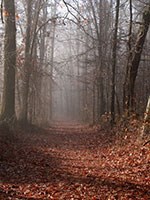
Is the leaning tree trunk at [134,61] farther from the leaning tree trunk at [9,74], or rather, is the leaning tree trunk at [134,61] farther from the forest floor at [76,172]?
the leaning tree trunk at [9,74]

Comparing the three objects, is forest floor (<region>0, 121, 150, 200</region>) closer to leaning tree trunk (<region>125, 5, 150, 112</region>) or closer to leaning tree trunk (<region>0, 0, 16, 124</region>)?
leaning tree trunk (<region>125, 5, 150, 112</region>)

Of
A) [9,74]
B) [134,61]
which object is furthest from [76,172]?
[9,74]

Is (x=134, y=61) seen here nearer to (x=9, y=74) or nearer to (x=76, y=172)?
(x=9, y=74)

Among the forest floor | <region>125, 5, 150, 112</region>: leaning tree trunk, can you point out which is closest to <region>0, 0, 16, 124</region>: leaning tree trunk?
the forest floor

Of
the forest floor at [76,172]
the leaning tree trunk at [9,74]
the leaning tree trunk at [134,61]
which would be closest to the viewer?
the forest floor at [76,172]

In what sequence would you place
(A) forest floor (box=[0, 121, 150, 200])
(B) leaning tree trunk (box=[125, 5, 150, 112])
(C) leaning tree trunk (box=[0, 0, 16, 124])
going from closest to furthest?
(A) forest floor (box=[0, 121, 150, 200]) < (B) leaning tree trunk (box=[125, 5, 150, 112]) < (C) leaning tree trunk (box=[0, 0, 16, 124])

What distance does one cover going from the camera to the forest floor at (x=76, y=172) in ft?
26.9

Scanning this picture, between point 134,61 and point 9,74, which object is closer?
point 134,61

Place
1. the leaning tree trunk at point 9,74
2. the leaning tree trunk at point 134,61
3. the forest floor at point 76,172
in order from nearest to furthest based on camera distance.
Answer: the forest floor at point 76,172, the leaning tree trunk at point 134,61, the leaning tree trunk at point 9,74

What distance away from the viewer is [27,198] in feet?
25.5

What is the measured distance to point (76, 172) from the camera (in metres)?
10.5

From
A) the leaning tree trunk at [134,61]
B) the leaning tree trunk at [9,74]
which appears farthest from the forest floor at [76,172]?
the leaning tree trunk at [9,74]

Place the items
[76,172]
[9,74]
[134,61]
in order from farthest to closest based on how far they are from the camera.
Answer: [9,74] < [134,61] < [76,172]

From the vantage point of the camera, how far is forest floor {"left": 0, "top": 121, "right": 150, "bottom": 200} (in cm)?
819
